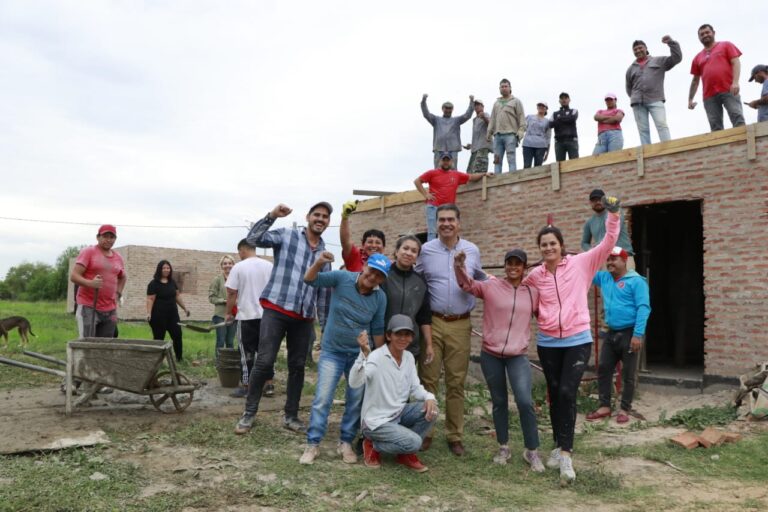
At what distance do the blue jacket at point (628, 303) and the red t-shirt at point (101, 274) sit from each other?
18.1ft

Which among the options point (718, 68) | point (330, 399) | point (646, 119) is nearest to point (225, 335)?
point (330, 399)

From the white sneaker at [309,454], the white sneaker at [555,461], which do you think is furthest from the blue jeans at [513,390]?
the white sneaker at [309,454]

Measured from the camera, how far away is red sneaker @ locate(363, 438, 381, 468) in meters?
4.36

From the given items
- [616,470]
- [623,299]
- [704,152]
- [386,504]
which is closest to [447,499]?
[386,504]

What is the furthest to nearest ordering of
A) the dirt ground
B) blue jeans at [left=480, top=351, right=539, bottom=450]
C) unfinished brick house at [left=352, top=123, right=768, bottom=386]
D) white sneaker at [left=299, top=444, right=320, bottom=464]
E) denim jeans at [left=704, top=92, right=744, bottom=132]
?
denim jeans at [left=704, top=92, right=744, bottom=132] < unfinished brick house at [left=352, top=123, right=768, bottom=386] < blue jeans at [left=480, top=351, right=539, bottom=450] < white sneaker at [left=299, top=444, right=320, bottom=464] < the dirt ground

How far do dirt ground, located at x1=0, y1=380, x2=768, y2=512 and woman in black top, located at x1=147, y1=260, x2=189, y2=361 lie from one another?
2.00m

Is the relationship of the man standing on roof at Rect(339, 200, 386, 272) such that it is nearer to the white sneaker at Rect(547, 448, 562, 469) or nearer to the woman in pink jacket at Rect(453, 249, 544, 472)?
the woman in pink jacket at Rect(453, 249, 544, 472)

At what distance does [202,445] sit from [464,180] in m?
6.53

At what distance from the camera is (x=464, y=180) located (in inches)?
384

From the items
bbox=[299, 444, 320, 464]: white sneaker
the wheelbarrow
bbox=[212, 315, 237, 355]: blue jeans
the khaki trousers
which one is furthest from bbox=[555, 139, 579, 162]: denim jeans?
the wheelbarrow

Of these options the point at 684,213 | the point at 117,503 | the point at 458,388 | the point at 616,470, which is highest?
the point at 684,213

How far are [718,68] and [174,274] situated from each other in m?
21.7

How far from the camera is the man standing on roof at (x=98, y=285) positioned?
611cm

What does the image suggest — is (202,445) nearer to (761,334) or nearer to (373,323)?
(373,323)
